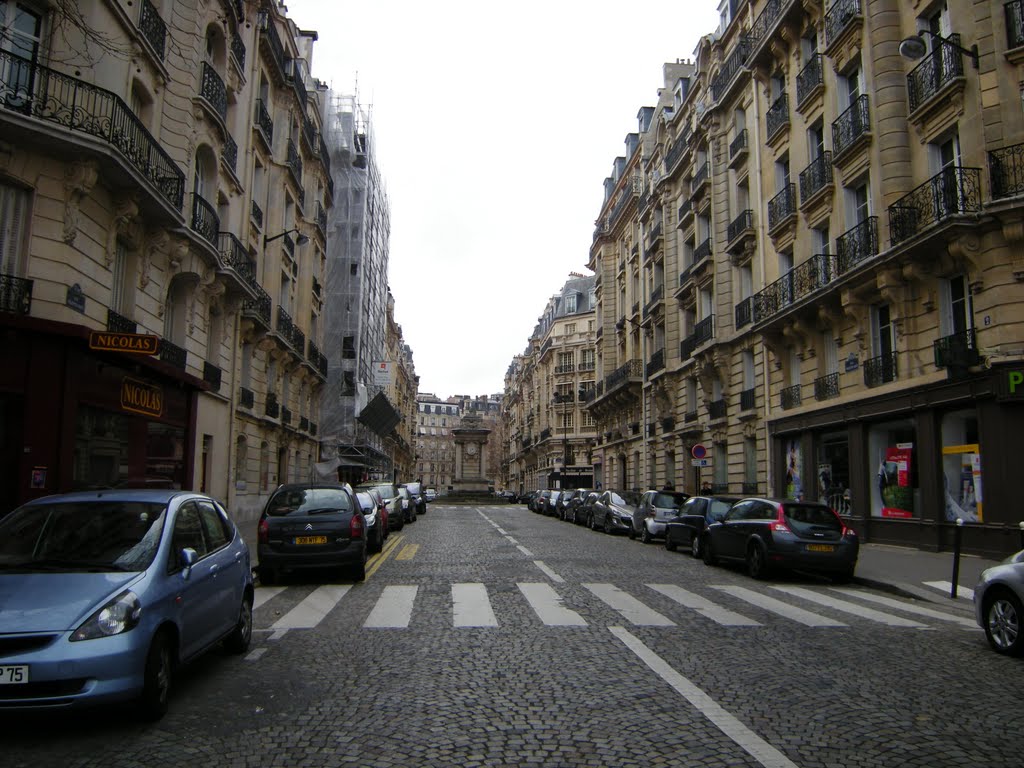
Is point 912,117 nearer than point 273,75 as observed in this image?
Yes

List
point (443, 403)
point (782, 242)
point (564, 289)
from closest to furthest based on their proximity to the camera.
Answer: point (782, 242) < point (564, 289) < point (443, 403)

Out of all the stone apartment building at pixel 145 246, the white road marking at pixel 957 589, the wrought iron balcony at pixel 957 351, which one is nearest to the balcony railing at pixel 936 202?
the wrought iron balcony at pixel 957 351

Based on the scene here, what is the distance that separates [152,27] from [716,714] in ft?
59.1

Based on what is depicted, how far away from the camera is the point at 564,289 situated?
89625 mm

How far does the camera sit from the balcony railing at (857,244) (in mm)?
19922

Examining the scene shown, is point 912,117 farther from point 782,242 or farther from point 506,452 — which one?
point 506,452

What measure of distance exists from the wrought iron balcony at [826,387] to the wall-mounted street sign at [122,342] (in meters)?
17.5

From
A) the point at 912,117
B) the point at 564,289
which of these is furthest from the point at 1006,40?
the point at 564,289

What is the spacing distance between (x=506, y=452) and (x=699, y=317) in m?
100

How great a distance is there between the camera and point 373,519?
59.4 ft

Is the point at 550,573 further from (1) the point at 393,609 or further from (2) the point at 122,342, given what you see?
(2) the point at 122,342

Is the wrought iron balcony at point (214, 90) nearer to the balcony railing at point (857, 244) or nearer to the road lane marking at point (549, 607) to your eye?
the road lane marking at point (549, 607)

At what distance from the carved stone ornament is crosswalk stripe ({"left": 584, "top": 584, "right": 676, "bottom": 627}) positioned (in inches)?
422

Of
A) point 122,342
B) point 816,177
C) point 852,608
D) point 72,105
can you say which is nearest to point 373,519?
point 122,342
